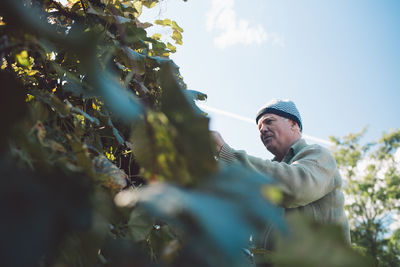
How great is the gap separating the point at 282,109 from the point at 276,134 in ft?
0.72

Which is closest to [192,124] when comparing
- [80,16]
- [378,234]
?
[80,16]

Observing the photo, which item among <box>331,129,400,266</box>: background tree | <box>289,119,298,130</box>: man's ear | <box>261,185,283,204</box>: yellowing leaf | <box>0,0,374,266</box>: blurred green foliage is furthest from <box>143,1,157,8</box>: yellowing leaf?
<box>331,129,400,266</box>: background tree

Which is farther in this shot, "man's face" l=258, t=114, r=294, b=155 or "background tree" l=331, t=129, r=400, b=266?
"background tree" l=331, t=129, r=400, b=266

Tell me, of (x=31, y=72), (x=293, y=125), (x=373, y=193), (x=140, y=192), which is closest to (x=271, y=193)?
(x=140, y=192)

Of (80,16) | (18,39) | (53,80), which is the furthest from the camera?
(80,16)

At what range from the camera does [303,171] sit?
1542 millimetres

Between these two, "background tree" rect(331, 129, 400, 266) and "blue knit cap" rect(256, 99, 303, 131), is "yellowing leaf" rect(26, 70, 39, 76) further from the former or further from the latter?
"background tree" rect(331, 129, 400, 266)

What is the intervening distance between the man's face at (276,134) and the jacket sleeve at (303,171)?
561 millimetres

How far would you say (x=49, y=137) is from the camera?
20.4 inches

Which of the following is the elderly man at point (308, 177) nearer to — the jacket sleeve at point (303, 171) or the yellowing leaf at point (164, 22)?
the jacket sleeve at point (303, 171)

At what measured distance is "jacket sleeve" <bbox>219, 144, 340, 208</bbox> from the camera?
1.47 metres

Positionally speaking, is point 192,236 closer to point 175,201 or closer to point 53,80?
point 175,201

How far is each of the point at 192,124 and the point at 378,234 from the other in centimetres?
2103

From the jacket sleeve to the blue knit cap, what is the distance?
680 millimetres
